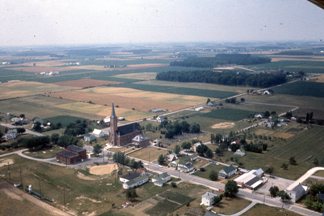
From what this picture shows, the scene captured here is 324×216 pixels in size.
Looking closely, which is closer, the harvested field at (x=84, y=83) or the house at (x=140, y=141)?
the house at (x=140, y=141)

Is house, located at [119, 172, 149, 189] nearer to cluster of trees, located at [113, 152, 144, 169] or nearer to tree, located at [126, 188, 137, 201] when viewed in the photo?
tree, located at [126, 188, 137, 201]

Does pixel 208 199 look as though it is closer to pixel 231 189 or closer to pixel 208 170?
pixel 231 189

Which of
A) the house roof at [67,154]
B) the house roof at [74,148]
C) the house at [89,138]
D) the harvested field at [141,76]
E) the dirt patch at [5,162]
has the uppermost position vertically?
the harvested field at [141,76]

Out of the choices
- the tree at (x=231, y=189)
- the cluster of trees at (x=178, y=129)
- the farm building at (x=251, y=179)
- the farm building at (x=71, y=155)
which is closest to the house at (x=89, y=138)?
the farm building at (x=71, y=155)

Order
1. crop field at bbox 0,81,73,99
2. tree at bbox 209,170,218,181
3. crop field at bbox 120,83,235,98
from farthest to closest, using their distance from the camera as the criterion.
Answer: crop field at bbox 0,81,73,99
crop field at bbox 120,83,235,98
tree at bbox 209,170,218,181

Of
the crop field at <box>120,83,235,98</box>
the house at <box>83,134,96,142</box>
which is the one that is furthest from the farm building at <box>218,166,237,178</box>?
the crop field at <box>120,83,235,98</box>

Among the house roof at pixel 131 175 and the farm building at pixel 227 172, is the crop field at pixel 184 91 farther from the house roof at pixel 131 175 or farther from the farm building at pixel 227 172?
the house roof at pixel 131 175

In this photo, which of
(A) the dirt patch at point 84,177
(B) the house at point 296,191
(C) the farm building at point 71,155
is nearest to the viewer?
(B) the house at point 296,191
